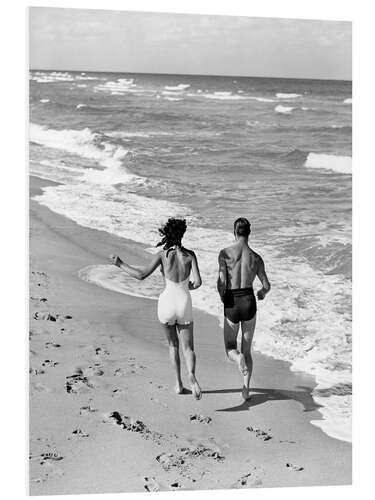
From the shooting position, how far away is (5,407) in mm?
5082

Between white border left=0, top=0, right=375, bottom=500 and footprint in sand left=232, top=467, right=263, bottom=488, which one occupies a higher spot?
white border left=0, top=0, right=375, bottom=500

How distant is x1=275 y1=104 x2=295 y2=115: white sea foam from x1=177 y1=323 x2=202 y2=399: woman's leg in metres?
2.18

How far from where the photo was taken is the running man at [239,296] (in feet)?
17.7

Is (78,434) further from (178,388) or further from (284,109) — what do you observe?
(284,109)

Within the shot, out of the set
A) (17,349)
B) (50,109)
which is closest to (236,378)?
(17,349)

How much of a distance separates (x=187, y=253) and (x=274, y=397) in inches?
42.4

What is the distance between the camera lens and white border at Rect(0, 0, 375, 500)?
5.08 metres

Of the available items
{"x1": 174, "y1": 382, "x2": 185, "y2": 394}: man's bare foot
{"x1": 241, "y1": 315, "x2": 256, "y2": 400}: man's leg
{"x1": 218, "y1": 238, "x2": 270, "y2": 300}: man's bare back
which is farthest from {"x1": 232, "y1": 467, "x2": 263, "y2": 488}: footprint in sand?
{"x1": 218, "y1": 238, "x2": 270, "y2": 300}: man's bare back

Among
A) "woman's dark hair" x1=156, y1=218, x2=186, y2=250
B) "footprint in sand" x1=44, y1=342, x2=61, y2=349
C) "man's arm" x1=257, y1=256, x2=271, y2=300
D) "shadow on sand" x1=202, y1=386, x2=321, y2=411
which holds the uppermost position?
"woman's dark hair" x1=156, y1=218, x2=186, y2=250

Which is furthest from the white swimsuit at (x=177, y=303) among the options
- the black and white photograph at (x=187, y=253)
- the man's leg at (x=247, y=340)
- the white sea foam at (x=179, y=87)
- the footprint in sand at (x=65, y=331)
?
the white sea foam at (x=179, y=87)

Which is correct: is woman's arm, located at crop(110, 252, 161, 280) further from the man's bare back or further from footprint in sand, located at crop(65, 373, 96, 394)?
footprint in sand, located at crop(65, 373, 96, 394)

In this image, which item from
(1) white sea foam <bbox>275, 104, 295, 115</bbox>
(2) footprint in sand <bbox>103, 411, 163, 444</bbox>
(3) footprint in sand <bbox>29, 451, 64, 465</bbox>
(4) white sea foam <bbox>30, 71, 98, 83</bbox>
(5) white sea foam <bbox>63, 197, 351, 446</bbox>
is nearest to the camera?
(3) footprint in sand <bbox>29, 451, 64, 465</bbox>

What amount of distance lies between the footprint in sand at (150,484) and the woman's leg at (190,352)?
1.98 feet

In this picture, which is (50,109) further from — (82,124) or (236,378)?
(236,378)
